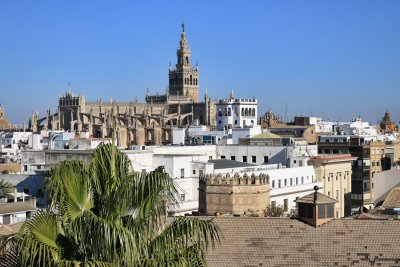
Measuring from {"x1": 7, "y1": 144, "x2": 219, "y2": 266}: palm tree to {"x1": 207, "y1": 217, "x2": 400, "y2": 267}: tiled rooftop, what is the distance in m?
9.14

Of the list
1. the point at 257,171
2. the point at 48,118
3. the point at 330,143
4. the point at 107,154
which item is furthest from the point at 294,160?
the point at 48,118

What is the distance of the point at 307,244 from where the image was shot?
20172 mm

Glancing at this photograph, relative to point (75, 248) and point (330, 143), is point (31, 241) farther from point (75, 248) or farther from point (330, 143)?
point (330, 143)

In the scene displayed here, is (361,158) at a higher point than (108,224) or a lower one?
lower

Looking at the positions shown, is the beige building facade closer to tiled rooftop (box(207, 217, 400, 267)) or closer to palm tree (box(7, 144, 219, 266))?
tiled rooftop (box(207, 217, 400, 267))

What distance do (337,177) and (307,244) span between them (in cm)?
3737

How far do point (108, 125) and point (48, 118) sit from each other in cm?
2185

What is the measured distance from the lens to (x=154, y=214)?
34.7 ft

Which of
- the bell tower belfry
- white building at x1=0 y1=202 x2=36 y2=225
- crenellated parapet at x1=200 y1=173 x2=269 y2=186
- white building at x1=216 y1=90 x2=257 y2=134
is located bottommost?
white building at x1=0 y1=202 x2=36 y2=225

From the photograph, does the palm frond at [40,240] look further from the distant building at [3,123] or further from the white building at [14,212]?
the distant building at [3,123]

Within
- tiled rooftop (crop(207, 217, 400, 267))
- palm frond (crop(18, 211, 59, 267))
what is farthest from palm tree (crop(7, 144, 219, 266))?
tiled rooftop (crop(207, 217, 400, 267))

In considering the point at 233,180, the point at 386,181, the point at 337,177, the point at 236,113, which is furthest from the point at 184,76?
the point at 233,180

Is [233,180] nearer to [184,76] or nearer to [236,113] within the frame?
[236,113]

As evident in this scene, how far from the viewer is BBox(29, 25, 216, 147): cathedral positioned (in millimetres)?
111356
